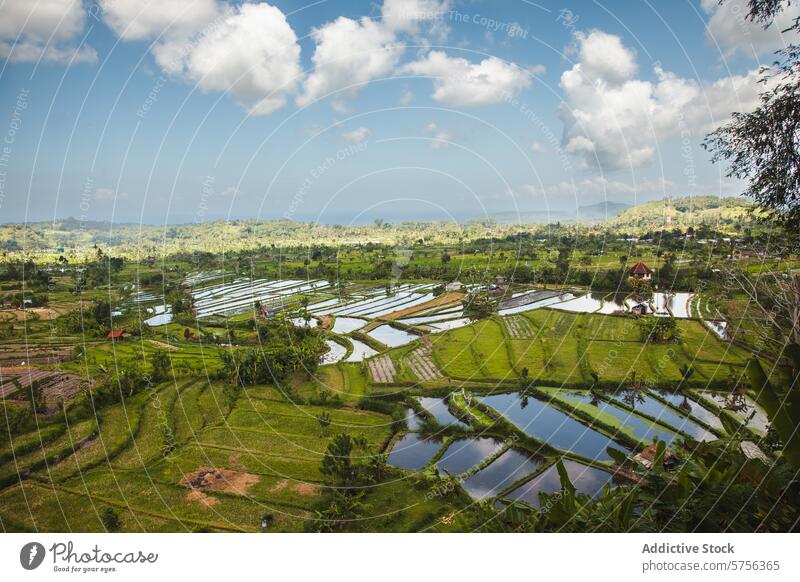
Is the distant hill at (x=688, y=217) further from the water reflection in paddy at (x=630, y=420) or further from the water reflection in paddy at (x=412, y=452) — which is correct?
the water reflection in paddy at (x=412, y=452)

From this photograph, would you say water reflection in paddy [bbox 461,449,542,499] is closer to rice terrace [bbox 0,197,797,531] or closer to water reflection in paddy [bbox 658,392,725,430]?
Answer: rice terrace [bbox 0,197,797,531]

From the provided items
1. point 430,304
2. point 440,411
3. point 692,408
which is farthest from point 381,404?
point 430,304

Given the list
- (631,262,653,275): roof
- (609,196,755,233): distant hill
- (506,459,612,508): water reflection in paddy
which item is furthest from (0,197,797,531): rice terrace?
(609,196,755,233): distant hill

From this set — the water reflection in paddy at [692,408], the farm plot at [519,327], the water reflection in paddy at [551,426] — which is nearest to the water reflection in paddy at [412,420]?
the water reflection in paddy at [551,426]
